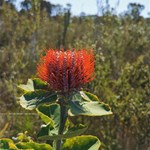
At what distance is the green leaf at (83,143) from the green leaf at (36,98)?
0.94ft

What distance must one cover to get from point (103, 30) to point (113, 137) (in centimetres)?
184

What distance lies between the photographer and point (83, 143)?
5.75ft

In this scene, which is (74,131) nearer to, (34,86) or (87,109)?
(87,109)

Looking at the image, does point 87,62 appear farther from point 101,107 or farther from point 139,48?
point 139,48

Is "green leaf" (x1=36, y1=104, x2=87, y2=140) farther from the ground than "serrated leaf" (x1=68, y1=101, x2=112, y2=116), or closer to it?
closer to it

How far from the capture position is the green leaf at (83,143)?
5.69 feet

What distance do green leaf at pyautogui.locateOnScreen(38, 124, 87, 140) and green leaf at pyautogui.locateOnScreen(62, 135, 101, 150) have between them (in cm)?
11

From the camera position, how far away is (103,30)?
19.3 feet

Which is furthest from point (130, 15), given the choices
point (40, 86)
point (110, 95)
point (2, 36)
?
point (40, 86)

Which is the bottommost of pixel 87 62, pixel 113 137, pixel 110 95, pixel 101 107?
pixel 113 137

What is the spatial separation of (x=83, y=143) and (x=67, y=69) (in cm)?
41

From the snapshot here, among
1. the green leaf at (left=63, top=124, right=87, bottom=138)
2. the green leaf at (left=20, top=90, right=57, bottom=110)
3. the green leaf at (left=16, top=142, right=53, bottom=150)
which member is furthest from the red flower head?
the green leaf at (left=16, top=142, right=53, bottom=150)

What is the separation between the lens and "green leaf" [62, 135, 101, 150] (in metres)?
1.74

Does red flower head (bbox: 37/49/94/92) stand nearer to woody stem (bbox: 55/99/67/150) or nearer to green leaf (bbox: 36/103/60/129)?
woody stem (bbox: 55/99/67/150)
